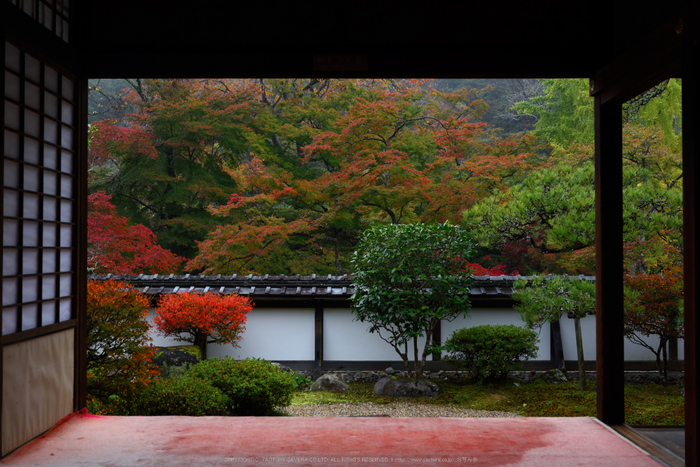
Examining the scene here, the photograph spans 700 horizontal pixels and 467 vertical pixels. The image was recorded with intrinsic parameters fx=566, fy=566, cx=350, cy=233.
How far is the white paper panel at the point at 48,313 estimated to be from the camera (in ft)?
11.2

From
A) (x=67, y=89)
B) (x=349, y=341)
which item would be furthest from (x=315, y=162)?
(x=67, y=89)

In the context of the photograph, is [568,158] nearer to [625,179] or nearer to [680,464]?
[625,179]

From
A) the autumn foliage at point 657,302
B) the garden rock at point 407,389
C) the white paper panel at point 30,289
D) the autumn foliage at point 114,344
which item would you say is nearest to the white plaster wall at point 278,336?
the garden rock at point 407,389

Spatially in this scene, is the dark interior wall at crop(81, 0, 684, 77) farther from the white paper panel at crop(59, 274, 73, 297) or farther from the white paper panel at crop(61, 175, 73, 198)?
the white paper panel at crop(59, 274, 73, 297)

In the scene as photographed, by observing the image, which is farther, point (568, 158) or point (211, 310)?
point (568, 158)

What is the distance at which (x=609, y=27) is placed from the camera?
3.57 metres

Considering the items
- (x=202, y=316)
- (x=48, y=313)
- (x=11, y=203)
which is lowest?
(x=202, y=316)

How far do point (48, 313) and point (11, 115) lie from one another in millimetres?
1204

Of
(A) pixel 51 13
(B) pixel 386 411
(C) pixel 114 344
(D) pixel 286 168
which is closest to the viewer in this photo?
(A) pixel 51 13

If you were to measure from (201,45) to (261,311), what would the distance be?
5312mm

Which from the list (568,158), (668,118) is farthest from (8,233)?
(668,118)

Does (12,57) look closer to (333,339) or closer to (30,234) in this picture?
(30,234)

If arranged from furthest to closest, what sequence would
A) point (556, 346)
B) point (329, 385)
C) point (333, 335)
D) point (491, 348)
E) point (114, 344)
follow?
point (333, 335) → point (556, 346) → point (329, 385) → point (491, 348) → point (114, 344)

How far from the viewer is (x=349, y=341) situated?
→ 8391 millimetres
